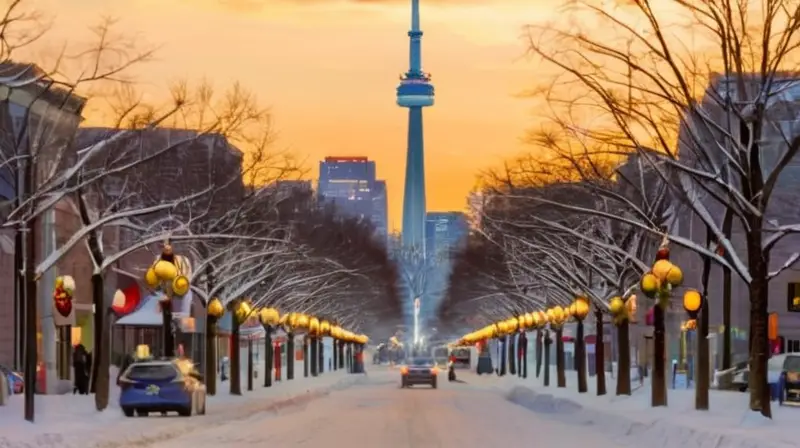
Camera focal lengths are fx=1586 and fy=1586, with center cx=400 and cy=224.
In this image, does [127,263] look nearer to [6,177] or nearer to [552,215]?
[6,177]

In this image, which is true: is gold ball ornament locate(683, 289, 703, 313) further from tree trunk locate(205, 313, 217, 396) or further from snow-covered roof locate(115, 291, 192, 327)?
snow-covered roof locate(115, 291, 192, 327)

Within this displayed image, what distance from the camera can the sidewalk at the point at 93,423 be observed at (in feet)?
91.5

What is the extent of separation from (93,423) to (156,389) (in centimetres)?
541

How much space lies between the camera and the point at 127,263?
90312 millimetres

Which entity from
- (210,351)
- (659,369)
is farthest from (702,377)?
(210,351)

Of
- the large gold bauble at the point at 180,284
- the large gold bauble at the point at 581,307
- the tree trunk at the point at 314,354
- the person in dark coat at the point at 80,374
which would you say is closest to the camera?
the large gold bauble at the point at 180,284

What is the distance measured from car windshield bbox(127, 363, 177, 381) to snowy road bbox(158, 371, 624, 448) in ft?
7.04

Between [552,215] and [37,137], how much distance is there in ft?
99.7

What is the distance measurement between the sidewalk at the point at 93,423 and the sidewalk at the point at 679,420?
933 cm

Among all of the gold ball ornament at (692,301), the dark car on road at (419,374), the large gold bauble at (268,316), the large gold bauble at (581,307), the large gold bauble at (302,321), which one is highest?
the gold ball ornament at (692,301)

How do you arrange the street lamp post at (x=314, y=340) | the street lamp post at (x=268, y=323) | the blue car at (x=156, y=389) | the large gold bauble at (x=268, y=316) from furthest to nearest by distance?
1. the street lamp post at (x=314, y=340)
2. the street lamp post at (x=268, y=323)
3. the large gold bauble at (x=268, y=316)
4. the blue car at (x=156, y=389)

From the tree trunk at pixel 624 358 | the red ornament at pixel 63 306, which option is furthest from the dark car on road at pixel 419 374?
the red ornament at pixel 63 306

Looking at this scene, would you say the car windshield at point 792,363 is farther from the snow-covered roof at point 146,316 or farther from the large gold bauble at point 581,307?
the snow-covered roof at point 146,316

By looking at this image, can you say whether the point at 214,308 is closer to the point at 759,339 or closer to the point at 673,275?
the point at 673,275
